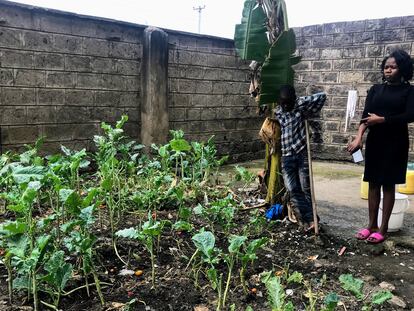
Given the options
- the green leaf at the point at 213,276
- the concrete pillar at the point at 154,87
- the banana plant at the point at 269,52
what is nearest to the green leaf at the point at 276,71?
the banana plant at the point at 269,52

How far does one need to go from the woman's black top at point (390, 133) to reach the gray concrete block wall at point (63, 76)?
360 centimetres

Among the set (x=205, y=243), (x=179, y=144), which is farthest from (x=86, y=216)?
(x=179, y=144)

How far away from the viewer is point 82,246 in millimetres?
2400

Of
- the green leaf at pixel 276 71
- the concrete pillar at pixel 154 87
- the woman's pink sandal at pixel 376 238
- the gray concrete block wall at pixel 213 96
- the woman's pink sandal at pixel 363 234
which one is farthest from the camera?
the gray concrete block wall at pixel 213 96

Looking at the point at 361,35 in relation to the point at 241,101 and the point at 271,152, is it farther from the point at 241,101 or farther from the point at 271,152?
the point at 271,152

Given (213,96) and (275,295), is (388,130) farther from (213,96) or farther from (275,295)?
(213,96)

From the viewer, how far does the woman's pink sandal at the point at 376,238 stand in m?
3.46

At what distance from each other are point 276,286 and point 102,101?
4.28 meters

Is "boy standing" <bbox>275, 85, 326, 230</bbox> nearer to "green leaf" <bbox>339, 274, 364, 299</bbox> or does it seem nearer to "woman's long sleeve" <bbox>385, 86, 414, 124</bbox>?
"woman's long sleeve" <bbox>385, 86, 414, 124</bbox>

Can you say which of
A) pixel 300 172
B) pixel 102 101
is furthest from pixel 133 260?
pixel 102 101

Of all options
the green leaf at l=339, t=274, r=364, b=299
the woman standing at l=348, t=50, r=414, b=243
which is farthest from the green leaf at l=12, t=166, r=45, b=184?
the woman standing at l=348, t=50, r=414, b=243

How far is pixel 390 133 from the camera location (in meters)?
3.34

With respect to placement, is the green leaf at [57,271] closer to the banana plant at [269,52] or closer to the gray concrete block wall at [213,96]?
the banana plant at [269,52]

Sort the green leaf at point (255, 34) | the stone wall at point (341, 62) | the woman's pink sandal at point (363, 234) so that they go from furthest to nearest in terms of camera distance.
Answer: the stone wall at point (341, 62)
the green leaf at point (255, 34)
the woman's pink sandal at point (363, 234)
